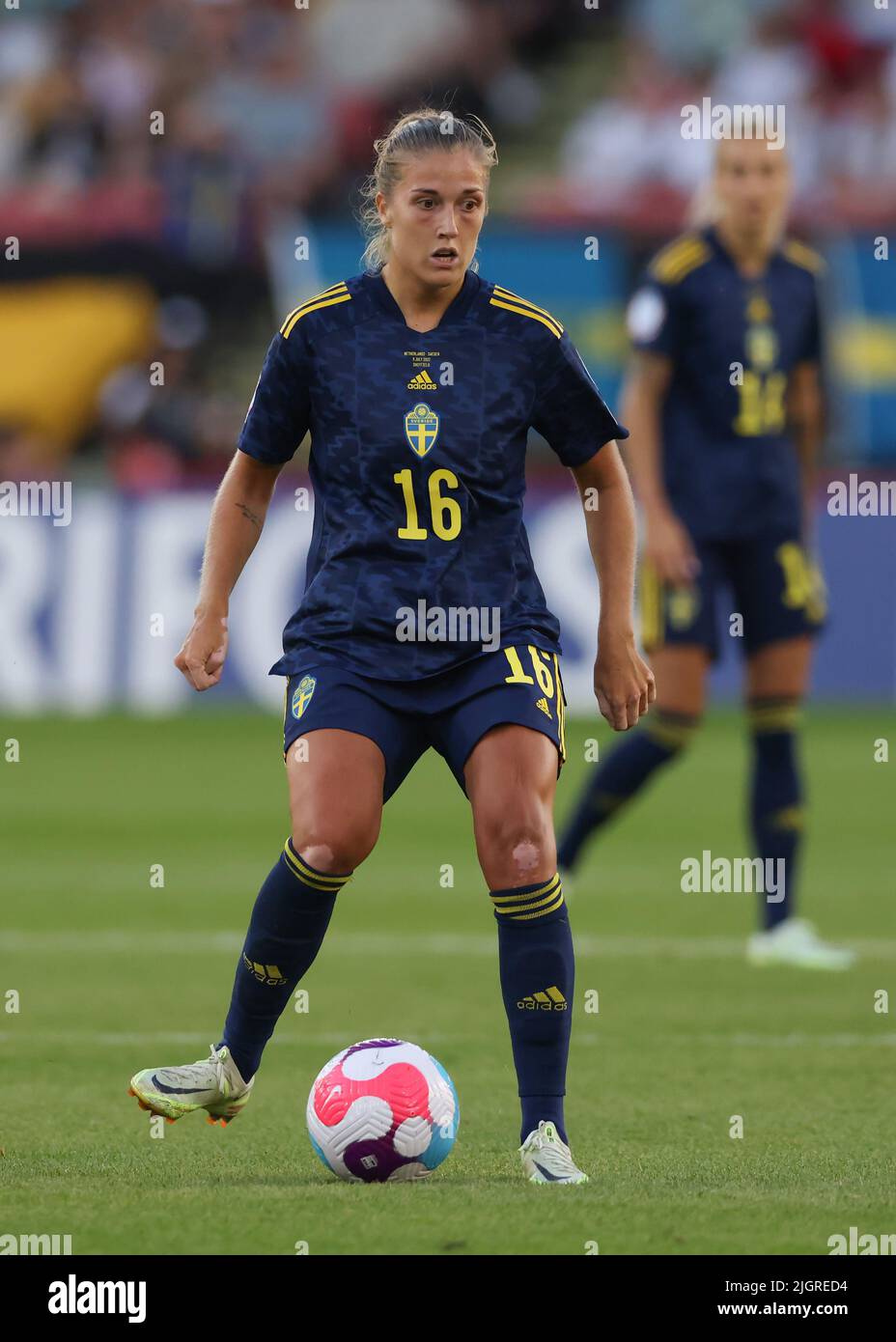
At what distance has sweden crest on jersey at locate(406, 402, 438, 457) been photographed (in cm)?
491

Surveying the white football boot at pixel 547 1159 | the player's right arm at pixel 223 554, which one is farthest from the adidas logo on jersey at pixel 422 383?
the white football boot at pixel 547 1159

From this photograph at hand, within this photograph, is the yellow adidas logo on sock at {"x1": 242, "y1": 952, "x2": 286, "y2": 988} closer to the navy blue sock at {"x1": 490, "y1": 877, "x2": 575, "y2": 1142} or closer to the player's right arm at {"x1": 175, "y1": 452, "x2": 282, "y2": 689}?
the navy blue sock at {"x1": 490, "y1": 877, "x2": 575, "y2": 1142}

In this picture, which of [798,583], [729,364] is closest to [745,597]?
[798,583]

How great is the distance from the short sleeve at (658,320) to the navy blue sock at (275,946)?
3.81m

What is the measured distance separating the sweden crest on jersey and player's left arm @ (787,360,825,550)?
375 centimetres

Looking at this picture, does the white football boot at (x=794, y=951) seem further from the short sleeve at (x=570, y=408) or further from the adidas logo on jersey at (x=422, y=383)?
the adidas logo on jersey at (x=422, y=383)

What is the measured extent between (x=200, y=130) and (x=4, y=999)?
1380cm

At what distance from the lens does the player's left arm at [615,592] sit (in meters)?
5.07

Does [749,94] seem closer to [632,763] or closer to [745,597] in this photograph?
[745,597]

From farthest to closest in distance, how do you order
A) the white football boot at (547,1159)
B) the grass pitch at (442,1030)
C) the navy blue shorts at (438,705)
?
1. the navy blue shorts at (438,705)
2. the white football boot at (547,1159)
3. the grass pitch at (442,1030)

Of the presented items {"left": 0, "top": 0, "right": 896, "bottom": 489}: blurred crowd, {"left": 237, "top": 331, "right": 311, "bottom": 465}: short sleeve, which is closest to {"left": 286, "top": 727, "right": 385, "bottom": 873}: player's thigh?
{"left": 237, "top": 331, "right": 311, "bottom": 465}: short sleeve

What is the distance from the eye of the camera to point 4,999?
7.37 metres

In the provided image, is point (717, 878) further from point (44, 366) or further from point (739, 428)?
point (44, 366)
